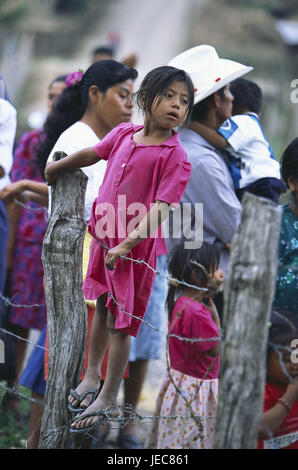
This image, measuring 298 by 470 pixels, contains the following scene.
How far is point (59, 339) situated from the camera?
3.07 meters

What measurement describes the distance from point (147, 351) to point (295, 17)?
26424 millimetres

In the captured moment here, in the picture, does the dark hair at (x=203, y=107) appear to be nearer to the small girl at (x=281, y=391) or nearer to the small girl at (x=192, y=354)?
the small girl at (x=192, y=354)

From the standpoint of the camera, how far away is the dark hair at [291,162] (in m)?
3.22

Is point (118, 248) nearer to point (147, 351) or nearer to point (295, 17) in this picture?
point (147, 351)

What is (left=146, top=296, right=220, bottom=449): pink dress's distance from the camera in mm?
3475

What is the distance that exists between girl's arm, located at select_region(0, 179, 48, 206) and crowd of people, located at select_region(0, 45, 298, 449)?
0.01 meters

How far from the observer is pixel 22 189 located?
4.20m

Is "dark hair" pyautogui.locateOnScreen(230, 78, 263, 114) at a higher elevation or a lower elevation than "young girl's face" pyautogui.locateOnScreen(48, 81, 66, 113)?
lower

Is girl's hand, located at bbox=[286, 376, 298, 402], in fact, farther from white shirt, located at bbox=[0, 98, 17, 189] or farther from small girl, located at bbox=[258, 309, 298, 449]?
white shirt, located at bbox=[0, 98, 17, 189]

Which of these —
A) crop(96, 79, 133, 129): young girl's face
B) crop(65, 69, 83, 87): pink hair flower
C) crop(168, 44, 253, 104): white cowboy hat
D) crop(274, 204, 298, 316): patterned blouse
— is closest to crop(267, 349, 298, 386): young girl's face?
crop(274, 204, 298, 316): patterned blouse

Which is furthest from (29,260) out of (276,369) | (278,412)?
(278,412)

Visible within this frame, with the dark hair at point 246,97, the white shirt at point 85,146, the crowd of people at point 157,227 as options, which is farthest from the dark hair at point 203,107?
the white shirt at point 85,146

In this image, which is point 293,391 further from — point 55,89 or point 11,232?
point 55,89
